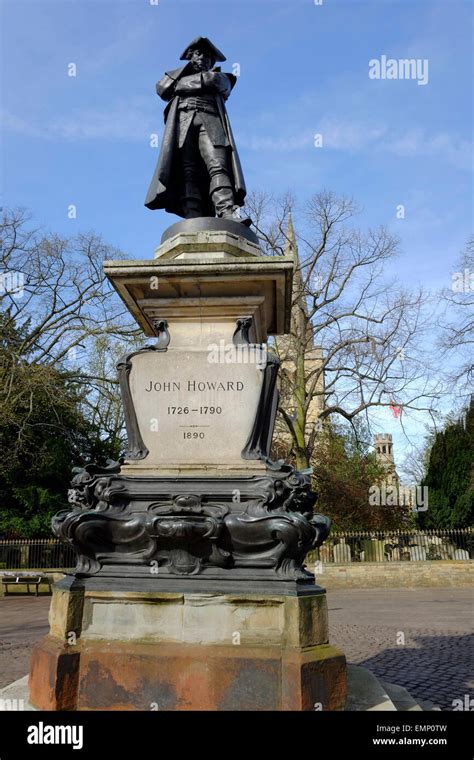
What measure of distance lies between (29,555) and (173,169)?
721 inches

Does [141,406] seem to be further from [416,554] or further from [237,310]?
[416,554]

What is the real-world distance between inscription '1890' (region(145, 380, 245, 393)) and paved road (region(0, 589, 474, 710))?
11.0 ft

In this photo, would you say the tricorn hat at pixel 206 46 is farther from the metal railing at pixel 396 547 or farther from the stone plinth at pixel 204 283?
the metal railing at pixel 396 547

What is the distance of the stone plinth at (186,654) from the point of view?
3.87 m

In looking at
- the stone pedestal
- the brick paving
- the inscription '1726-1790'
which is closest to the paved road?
the brick paving

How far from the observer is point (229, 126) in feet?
20.0

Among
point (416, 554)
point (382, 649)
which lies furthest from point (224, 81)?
point (416, 554)

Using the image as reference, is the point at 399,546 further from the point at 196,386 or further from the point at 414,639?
the point at 196,386

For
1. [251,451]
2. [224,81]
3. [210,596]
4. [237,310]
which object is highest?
[224,81]

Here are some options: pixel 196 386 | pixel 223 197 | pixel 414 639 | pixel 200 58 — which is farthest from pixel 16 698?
pixel 414 639

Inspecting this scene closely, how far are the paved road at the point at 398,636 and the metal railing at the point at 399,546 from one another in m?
5.15

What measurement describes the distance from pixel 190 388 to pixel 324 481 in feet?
79.2

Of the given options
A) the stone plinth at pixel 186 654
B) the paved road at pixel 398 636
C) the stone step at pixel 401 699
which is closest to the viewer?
the stone plinth at pixel 186 654

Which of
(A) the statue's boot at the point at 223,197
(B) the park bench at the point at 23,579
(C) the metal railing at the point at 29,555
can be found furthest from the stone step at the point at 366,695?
(C) the metal railing at the point at 29,555
